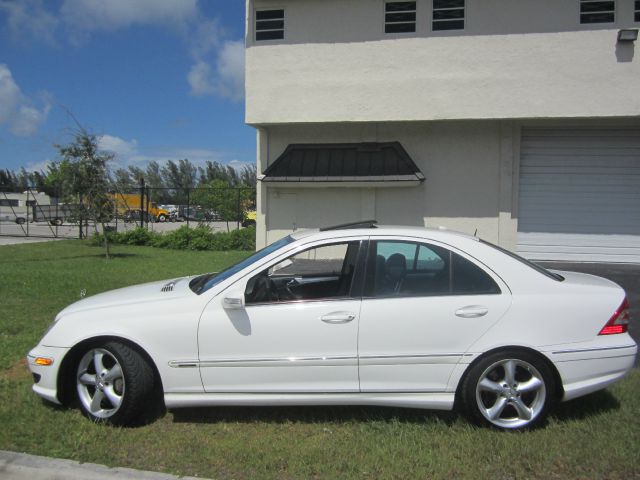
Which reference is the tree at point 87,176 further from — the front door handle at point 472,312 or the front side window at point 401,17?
the front door handle at point 472,312

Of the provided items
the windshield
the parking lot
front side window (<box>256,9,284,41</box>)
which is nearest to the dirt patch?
the windshield

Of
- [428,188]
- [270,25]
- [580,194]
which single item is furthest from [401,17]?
[580,194]

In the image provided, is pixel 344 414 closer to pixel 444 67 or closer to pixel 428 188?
pixel 428 188

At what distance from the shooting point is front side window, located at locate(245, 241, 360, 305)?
13.8 ft

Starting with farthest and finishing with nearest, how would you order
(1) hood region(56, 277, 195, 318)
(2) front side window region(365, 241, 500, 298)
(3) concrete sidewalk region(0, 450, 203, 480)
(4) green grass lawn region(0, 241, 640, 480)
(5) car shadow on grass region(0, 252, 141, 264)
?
1. (5) car shadow on grass region(0, 252, 141, 264)
2. (1) hood region(56, 277, 195, 318)
3. (2) front side window region(365, 241, 500, 298)
4. (4) green grass lawn region(0, 241, 640, 480)
5. (3) concrete sidewalk region(0, 450, 203, 480)

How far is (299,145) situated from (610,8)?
7.52 meters

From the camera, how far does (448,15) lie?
505 inches

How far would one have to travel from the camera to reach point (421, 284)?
166 inches

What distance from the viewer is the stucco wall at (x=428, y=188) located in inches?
522

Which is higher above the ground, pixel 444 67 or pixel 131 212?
pixel 444 67

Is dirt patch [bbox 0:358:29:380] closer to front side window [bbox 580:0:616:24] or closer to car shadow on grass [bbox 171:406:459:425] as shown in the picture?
car shadow on grass [bbox 171:406:459:425]

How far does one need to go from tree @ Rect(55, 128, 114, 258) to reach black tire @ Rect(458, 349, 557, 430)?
1276cm

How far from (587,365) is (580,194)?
10256mm

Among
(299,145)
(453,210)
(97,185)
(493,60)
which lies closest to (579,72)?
(493,60)
